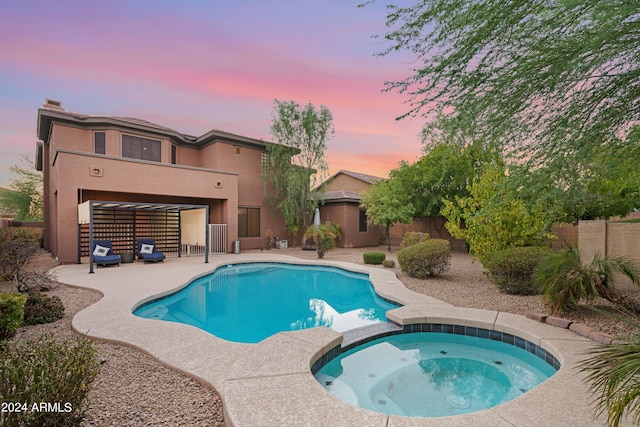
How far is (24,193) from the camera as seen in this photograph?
28.8 meters

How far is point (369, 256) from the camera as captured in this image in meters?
13.6

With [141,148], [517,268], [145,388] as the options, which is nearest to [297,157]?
[141,148]

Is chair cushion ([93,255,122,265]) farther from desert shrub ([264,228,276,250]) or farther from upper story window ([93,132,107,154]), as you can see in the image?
desert shrub ([264,228,276,250])

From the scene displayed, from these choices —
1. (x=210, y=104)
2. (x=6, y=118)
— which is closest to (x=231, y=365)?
(x=210, y=104)

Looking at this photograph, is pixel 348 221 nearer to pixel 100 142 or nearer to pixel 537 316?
pixel 100 142

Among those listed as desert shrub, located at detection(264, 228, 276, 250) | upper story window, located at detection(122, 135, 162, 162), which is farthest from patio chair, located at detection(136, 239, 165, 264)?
desert shrub, located at detection(264, 228, 276, 250)

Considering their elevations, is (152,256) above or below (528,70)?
below

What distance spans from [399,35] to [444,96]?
1.11m

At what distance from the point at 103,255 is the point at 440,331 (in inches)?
490

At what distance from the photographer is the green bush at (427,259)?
33.6ft

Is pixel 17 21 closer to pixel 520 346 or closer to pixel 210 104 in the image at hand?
pixel 210 104

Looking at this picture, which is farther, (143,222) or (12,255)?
(143,222)

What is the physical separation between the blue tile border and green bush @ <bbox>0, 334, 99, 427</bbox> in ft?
8.70

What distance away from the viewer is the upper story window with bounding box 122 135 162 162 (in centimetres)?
1634
